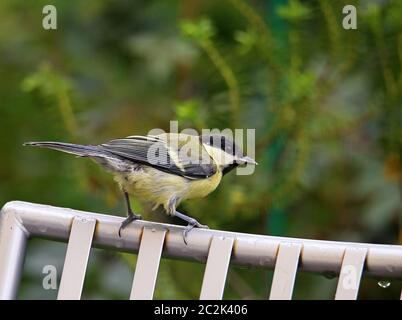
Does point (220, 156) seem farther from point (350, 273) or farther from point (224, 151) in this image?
point (350, 273)

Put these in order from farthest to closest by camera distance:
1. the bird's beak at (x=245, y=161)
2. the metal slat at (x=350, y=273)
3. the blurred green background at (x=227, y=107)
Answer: the blurred green background at (x=227, y=107)
the bird's beak at (x=245, y=161)
the metal slat at (x=350, y=273)

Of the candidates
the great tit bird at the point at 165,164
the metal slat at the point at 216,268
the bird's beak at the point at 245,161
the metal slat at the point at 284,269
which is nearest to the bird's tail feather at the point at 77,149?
the great tit bird at the point at 165,164

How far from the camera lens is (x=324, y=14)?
2.22 metres

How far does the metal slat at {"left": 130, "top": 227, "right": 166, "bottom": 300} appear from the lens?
1438 millimetres

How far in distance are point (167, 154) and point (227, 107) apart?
0.90ft

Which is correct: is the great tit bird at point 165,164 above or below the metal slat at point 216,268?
above

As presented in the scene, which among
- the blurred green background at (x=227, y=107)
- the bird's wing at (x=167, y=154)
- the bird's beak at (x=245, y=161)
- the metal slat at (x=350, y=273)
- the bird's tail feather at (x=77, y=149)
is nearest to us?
the metal slat at (x=350, y=273)

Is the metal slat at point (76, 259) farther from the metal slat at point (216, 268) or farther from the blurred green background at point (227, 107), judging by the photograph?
the blurred green background at point (227, 107)

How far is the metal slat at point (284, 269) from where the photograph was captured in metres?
1.38

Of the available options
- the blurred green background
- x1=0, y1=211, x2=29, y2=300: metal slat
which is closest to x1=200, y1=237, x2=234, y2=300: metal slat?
x1=0, y1=211, x2=29, y2=300: metal slat

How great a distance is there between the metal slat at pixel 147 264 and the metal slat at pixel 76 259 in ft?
0.30

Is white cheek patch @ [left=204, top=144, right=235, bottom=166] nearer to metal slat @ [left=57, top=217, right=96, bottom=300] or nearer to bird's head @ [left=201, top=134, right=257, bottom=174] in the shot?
bird's head @ [left=201, top=134, right=257, bottom=174]

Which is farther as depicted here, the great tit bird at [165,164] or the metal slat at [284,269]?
the great tit bird at [165,164]
